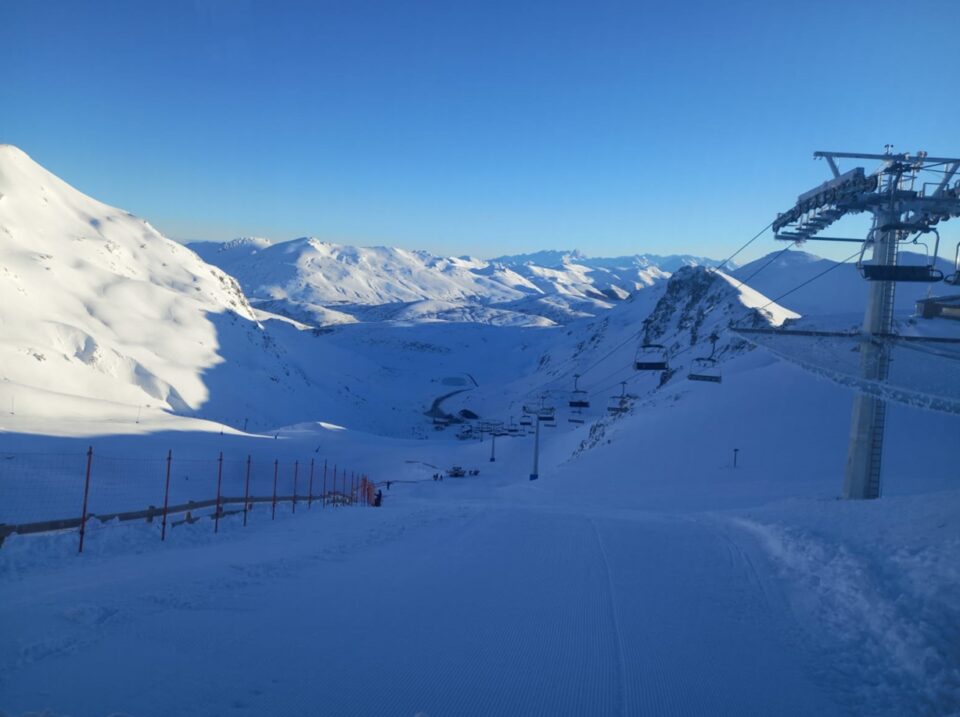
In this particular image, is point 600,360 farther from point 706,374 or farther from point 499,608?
point 499,608

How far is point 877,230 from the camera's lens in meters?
17.7

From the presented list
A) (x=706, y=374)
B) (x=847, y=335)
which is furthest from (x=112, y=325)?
(x=847, y=335)

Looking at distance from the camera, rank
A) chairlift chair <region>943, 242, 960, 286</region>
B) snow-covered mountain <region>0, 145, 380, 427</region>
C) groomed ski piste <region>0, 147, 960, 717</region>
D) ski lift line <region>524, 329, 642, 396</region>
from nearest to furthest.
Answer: groomed ski piste <region>0, 147, 960, 717</region>, chairlift chair <region>943, 242, 960, 286</region>, snow-covered mountain <region>0, 145, 380, 427</region>, ski lift line <region>524, 329, 642, 396</region>

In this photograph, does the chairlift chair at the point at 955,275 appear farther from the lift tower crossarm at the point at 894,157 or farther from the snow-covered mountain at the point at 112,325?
the snow-covered mountain at the point at 112,325

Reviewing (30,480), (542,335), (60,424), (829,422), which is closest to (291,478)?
(60,424)

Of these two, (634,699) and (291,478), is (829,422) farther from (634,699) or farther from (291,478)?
(634,699)

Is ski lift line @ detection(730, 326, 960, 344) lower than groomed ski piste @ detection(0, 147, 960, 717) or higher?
higher

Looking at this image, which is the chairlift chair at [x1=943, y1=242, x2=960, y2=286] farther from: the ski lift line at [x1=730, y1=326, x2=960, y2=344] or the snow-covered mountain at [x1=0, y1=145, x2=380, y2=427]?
the snow-covered mountain at [x1=0, y1=145, x2=380, y2=427]

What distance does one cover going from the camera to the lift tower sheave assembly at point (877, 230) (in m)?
16.9

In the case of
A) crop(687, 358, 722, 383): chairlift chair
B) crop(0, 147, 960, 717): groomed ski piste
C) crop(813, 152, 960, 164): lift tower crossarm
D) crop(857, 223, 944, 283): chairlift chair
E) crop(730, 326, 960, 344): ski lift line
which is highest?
crop(813, 152, 960, 164): lift tower crossarm

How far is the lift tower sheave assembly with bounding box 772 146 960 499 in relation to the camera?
1688cm

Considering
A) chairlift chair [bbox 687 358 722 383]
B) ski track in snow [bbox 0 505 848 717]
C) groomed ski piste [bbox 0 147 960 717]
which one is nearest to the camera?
ski track in snow [bbox 0 505 848 717]

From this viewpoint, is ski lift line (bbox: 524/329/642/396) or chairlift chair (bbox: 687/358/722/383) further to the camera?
ski lift line (bbox: 524/329/642/396)

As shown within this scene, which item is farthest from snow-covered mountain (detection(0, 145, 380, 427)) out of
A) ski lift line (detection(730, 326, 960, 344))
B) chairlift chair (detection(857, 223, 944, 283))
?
chairlift chair (detection(857, 223, 944, 283))
